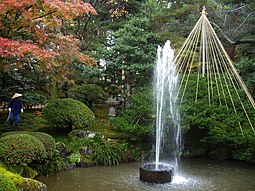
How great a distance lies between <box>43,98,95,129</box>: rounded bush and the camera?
953 centimetres

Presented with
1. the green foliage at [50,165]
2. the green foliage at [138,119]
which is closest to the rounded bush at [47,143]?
the green foliage at [50,165]

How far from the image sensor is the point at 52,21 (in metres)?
8.29

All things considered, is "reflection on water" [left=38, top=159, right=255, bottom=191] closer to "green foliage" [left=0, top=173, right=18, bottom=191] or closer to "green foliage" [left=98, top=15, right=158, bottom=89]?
"green foliage" [left=0, top=173, right=18, bottom=191]

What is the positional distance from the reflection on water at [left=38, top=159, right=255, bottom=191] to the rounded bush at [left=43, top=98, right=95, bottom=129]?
1.92 m

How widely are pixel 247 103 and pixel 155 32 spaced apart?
5539mm

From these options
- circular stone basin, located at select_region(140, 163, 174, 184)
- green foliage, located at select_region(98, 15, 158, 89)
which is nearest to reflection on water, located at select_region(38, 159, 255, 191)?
circular stone basin, located at select_region(140, 163, 174, 184)

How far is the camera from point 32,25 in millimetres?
7953

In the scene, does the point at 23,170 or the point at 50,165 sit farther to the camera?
the point at 50,165

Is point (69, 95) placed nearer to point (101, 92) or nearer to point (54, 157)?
point (101, 92)

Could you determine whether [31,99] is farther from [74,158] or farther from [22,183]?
[22,183]

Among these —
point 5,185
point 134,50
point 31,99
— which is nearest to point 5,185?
point 5,185

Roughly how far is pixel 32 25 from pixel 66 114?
2.92 meters

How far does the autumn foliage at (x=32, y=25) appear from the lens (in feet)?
22.9

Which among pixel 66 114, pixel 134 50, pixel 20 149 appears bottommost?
pixel 20 149
